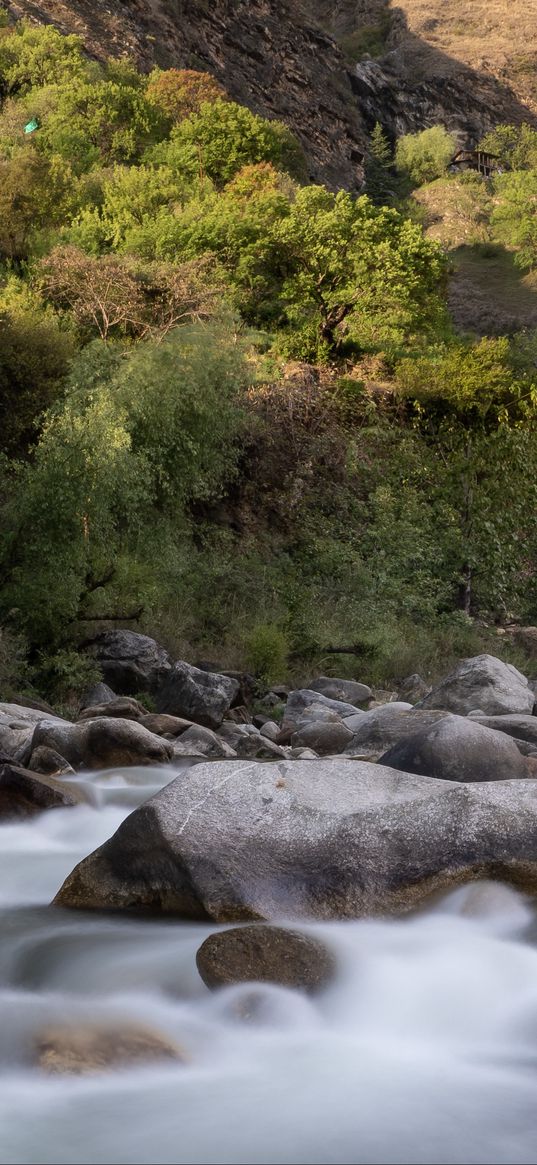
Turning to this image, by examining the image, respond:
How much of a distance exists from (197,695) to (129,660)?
1470mm

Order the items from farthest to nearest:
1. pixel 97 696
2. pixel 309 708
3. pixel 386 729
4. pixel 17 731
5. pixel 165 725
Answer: pixel 97 696 < pixel 309 708 < pixel 165 725 < pixel 17 731 < pixel 386 729

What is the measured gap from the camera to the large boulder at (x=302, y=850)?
4887 millimetres

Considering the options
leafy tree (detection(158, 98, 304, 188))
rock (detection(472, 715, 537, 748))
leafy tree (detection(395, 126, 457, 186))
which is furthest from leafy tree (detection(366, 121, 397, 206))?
rock (detection(472, 715, 537, 748))

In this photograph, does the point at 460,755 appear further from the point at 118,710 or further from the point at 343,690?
the point at 343,690

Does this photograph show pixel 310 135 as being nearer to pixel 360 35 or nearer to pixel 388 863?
pixel 360 35

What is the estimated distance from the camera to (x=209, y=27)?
2704 inches

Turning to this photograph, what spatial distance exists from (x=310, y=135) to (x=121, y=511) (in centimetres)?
6446

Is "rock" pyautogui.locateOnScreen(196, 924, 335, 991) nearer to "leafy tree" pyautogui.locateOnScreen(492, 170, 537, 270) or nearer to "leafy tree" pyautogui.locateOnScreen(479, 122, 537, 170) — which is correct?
"leafy tree" pyautogui.locateOnScreen(492, 170, 537, 270)

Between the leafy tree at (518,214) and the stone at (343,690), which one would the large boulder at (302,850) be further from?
the leafy tree at (518,214)

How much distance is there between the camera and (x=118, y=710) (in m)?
11.1

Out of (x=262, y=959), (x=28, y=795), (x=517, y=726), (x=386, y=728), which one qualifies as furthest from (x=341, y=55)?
(x=262, y=959)

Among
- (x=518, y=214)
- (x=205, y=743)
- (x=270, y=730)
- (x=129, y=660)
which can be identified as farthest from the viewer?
(x=518, y=214)

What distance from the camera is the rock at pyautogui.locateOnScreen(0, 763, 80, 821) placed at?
6891 mm

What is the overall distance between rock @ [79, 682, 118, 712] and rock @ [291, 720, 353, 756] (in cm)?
268
